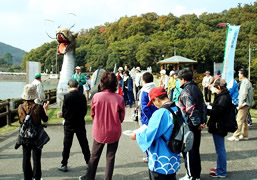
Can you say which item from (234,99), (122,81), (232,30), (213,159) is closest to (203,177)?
(213,159)

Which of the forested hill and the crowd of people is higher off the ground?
the forested hill

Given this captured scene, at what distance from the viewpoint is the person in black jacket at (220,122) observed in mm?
3682

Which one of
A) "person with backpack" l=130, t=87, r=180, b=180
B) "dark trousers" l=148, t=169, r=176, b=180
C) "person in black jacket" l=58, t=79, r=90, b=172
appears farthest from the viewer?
"person in black jacket" l=58, t=79, r=90, b=172

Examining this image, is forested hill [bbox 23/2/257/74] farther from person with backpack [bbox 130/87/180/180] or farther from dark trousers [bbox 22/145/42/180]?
person with backpack [bbox 130/87/180/180]

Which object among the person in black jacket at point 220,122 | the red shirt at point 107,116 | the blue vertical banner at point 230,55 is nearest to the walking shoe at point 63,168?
the red shirt at point 107,116

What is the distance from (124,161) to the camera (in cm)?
450

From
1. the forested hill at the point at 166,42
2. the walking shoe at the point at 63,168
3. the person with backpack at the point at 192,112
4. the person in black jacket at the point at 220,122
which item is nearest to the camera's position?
the person with backpack at the point at 192,112

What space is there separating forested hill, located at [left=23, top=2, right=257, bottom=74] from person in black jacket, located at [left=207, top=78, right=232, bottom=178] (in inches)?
1097

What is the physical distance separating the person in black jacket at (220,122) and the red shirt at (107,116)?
1.56m

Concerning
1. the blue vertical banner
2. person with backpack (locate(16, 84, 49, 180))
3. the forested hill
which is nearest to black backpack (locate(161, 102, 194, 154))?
person with backpack (locate(16, 84, 49, 180))

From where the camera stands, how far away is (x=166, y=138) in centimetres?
238

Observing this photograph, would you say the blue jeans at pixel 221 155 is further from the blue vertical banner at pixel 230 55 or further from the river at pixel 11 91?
the river at pixel 11 91

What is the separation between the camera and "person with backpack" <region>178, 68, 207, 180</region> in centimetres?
334

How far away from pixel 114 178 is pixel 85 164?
2.62ft
